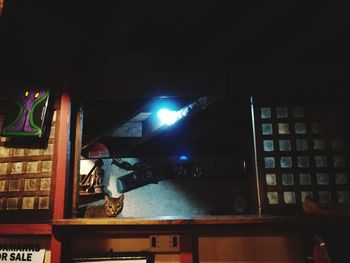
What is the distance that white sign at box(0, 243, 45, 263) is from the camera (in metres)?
4.06

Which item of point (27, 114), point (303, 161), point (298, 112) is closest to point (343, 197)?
point (303, 161)

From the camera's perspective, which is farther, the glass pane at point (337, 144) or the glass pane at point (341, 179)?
the glass pane at point (337, 144)

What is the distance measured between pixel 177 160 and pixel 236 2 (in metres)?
6.64

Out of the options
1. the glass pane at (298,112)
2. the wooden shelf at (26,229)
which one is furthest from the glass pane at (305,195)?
the wooden shelf at (26,229)

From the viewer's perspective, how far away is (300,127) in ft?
14.4

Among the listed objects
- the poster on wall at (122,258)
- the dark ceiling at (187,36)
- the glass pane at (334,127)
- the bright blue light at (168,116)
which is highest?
the dark ceiling at (187,36)

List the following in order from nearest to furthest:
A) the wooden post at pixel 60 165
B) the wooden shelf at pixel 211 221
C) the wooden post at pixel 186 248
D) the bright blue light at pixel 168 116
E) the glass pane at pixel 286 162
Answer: the wooden shelf at pixel 211 221 < the wooden post at pixel 186 248 < the wooden post at pixel 60 165 < the glass pane at pixel 286 162 < the bright blue light at pixel 168 116

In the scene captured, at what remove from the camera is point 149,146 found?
30.6 ft

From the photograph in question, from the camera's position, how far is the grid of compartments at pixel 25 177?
423cm

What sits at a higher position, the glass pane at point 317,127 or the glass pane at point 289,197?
the glass pane at point 317,127

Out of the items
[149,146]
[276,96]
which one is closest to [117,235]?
[276,96]

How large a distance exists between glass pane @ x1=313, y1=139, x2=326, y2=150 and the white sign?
4406 mm

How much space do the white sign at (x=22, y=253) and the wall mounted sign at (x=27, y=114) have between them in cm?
166

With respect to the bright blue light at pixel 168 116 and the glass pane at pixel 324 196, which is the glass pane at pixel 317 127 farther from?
the bright blue light at pixel 168 116
